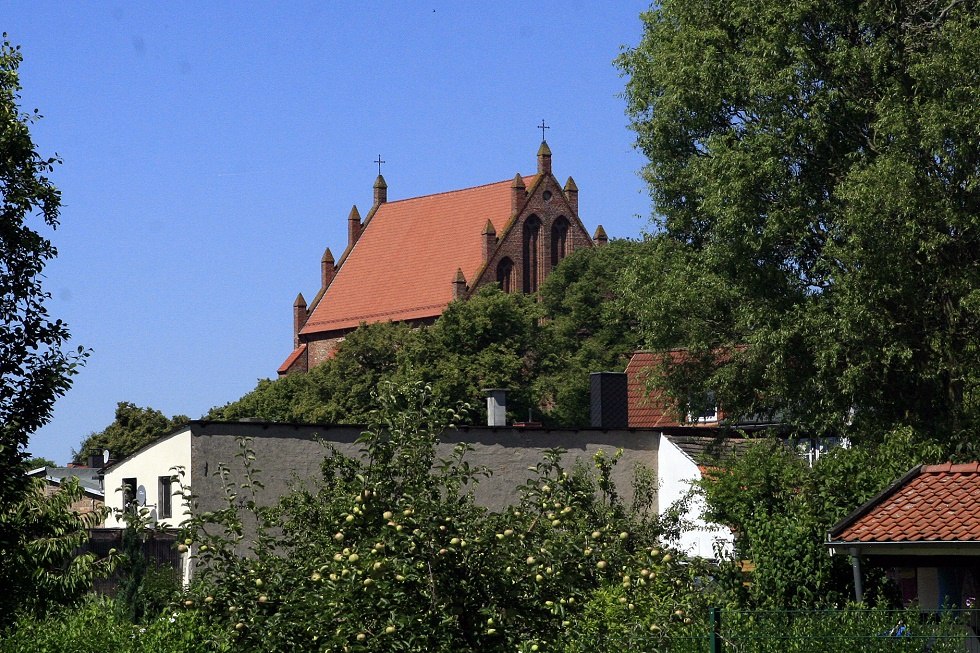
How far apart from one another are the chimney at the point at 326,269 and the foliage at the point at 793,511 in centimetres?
7871

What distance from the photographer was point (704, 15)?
3120 centimetres

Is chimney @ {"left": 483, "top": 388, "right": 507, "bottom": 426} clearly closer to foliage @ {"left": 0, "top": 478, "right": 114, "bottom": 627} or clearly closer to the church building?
foliage @ {"left": 0, "top": 478, "right": 114, "bottom": 627}

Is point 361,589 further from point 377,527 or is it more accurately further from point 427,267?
point 427,267

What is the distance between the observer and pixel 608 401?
35625 millimetres

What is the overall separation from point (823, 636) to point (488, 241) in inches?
2989

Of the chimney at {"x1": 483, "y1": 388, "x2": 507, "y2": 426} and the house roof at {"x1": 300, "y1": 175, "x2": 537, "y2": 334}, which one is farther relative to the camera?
the house roof at {"x1": 300, "y1": 175, "x2": 537, "y2": 334}

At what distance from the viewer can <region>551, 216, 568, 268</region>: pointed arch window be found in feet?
284

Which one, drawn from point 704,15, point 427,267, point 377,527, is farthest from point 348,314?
point 377,527

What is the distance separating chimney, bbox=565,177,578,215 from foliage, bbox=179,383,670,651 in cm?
7763

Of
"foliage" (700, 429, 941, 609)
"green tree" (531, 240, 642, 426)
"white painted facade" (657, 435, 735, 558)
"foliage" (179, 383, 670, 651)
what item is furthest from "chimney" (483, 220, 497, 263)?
"foliage" (179, 383, 670, 651)

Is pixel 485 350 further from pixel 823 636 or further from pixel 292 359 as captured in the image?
pixel 823 636

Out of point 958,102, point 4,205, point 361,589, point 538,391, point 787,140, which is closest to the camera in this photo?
point 361,589

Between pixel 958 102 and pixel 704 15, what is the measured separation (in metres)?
6.54

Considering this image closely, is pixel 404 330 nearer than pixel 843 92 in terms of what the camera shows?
No
